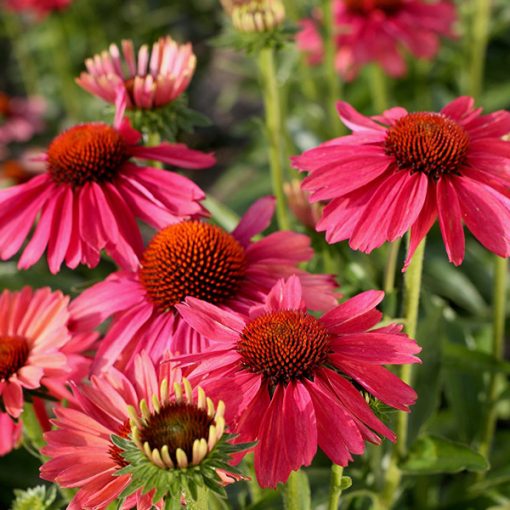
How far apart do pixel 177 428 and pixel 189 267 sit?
0.25 m

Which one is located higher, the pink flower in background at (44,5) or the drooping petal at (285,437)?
the pink flower in background at (44,5)

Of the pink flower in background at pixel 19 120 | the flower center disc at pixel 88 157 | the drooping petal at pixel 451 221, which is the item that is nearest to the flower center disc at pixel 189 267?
the flower center disc at pixel 88 157

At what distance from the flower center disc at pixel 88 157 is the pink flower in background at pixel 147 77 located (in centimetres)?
6

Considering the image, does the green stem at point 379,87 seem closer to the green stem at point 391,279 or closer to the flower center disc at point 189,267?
the green stem at point 391,279

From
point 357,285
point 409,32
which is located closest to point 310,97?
point 409,32

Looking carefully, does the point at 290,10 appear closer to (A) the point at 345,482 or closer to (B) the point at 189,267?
(B) the point at 189,267

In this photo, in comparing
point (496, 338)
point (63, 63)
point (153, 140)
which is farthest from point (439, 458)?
point (63, 63)

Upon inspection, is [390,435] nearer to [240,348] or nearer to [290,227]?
[240,348]

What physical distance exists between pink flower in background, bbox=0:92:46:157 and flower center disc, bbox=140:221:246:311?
182 cm

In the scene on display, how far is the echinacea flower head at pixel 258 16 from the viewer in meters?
1.10

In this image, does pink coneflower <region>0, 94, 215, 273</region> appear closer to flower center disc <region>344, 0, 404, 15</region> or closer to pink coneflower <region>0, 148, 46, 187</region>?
flower center disc <region>344, 0, 404, 15</region>

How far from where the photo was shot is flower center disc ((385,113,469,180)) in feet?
2.49

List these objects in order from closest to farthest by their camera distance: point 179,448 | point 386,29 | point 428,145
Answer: point 179,448, point 428,145, point 386,29

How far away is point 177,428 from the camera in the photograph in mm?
568
